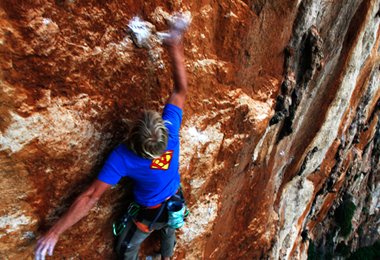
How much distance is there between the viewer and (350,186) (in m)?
15.4

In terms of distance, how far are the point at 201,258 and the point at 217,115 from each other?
8.25 feet

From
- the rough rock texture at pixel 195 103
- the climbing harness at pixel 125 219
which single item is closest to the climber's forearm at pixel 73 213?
the rough rock texture at pixel 195 103

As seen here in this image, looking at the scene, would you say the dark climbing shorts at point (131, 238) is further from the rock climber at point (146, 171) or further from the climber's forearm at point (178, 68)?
the climber's forearm at point (178, 68)

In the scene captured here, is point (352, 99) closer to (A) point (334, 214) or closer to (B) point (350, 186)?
(B) point (350, 186)

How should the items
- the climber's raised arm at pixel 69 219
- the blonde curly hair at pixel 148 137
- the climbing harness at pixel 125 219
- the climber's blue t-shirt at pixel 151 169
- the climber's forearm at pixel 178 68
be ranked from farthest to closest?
1. the climbing harness at pixel 125 219
2. the climber's forearm at pixel 178 68
3. the climber's blue t-shirt at pixel 151 169
4. the climber's raised arm at pixel 69 219
5. the blonde curly hair at pixel 148 137

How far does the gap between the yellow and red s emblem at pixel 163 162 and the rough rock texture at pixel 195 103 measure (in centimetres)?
58

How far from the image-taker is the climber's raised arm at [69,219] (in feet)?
9.04

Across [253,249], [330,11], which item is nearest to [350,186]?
[253,249]

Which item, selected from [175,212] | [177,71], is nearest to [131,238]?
[175,212]

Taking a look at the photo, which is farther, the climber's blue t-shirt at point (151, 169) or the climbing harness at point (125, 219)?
the climbing harness at point (125, 219)

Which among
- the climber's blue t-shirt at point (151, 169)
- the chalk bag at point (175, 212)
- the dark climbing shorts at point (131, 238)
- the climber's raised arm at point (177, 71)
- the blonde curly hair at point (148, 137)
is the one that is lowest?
the dark climbing shorts at point (131, 238)

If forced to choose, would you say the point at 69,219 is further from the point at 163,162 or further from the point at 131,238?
the point at 131,238

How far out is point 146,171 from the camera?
297cm

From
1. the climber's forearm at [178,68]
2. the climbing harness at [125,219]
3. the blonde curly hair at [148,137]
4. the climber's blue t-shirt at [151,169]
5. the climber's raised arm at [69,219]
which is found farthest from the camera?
the climbing harness at [125,219]
